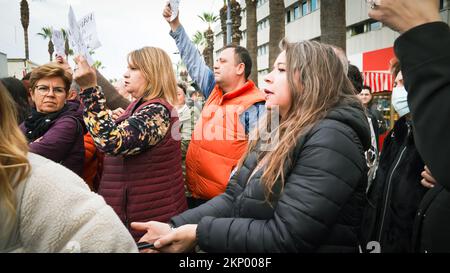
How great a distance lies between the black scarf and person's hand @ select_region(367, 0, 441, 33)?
2683 mm

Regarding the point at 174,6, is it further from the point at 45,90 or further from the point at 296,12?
the point at 296,12

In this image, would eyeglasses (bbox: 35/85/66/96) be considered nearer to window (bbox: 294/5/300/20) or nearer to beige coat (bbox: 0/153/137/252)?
beige coat (bbox: 0/153/137/252)

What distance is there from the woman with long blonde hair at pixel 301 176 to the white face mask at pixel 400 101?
Answer: 1278mm

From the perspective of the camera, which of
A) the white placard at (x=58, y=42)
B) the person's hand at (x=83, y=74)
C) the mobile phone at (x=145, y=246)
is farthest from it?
the white placard at (x=58, y=42)

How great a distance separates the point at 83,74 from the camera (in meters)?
2.24

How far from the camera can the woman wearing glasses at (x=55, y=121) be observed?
9.07ft

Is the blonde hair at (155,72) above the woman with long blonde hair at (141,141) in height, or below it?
above

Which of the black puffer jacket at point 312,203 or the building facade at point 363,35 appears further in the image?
the building facade at point 363,35

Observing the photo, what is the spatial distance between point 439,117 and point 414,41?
24 centimetres

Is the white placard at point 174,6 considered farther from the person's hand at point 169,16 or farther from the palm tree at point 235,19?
the palm tree at point 235,19

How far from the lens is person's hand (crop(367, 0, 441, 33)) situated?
106 cm

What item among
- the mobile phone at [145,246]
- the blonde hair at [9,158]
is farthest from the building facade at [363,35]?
the blonde hair at [9,158]

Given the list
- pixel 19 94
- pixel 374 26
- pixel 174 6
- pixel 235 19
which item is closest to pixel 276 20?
pixel 235 19
